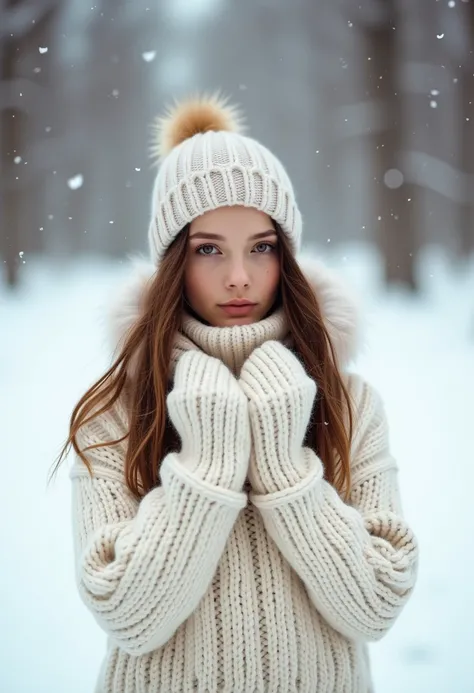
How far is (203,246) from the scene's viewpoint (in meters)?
0.80

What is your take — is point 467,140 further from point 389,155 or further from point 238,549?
point 238,549

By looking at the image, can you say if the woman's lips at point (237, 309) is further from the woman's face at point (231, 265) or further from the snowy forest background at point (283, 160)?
the snowy forest background at point (283, 160)

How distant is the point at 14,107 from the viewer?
7.27 feet

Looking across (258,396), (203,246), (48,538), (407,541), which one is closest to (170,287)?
(203,246)

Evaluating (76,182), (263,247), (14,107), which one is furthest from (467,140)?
(263,247)

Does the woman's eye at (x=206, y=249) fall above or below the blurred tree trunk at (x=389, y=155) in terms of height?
below

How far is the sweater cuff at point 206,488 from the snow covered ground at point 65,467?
10.8 inches

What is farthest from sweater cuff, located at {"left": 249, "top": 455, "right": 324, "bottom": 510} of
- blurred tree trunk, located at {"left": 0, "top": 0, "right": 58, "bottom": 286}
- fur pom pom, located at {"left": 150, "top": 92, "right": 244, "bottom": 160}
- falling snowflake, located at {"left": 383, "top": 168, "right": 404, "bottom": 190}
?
falling snowflake, located at {"left": 383, "top": 168, "right": 404, "bottom": 190}

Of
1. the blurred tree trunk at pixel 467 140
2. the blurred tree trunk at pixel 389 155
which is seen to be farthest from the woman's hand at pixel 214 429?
the blurred tree trunk at pixel 467 140

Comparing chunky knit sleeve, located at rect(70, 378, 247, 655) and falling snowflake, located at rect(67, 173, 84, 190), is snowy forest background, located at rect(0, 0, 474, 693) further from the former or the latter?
chunky knit sleeve, located at rect(70, 378, 247, 655)

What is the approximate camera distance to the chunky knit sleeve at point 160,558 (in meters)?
0.66

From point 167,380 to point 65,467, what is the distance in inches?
46.9

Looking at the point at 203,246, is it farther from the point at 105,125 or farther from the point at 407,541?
Answer: the point at 105,125

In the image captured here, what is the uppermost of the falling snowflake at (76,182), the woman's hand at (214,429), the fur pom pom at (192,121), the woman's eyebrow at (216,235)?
the falling snowflake at (76,182)
